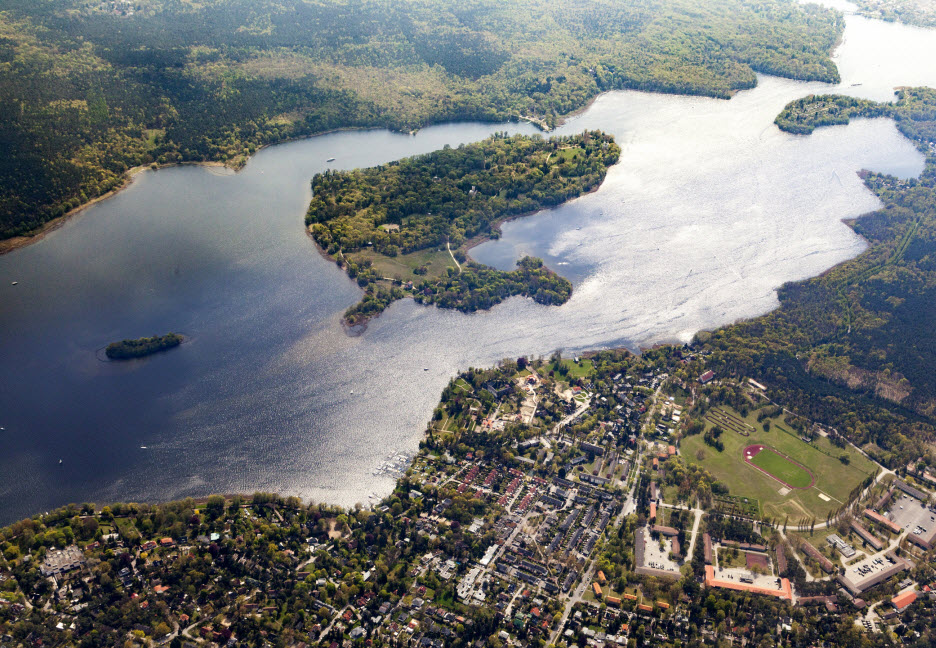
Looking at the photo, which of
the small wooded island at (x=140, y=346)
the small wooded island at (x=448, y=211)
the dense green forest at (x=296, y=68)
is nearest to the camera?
the small wooded island at (x=140, y=346)

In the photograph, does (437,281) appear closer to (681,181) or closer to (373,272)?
(373,272)

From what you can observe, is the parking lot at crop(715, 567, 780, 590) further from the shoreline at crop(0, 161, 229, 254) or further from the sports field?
the shoreline at crop(0, 161, 229, 254)

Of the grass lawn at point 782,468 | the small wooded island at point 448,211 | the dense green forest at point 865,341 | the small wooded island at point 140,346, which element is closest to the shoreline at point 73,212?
the small wooded island at point 448,211

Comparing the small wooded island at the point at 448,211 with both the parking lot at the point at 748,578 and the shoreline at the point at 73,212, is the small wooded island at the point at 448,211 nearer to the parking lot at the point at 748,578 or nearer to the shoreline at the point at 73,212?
the shoreline at the point at 73,212

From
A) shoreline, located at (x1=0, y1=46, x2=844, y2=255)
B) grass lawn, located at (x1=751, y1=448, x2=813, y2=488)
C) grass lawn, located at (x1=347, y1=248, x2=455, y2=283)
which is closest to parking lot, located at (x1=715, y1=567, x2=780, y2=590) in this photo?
grass lawn, located at (x1=751, y1=448, x2=813, y2=488)

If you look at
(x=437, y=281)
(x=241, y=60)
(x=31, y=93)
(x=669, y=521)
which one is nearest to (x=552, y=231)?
(x=437, y=281)

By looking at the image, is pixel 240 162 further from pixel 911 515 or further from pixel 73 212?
pixel 911 515
